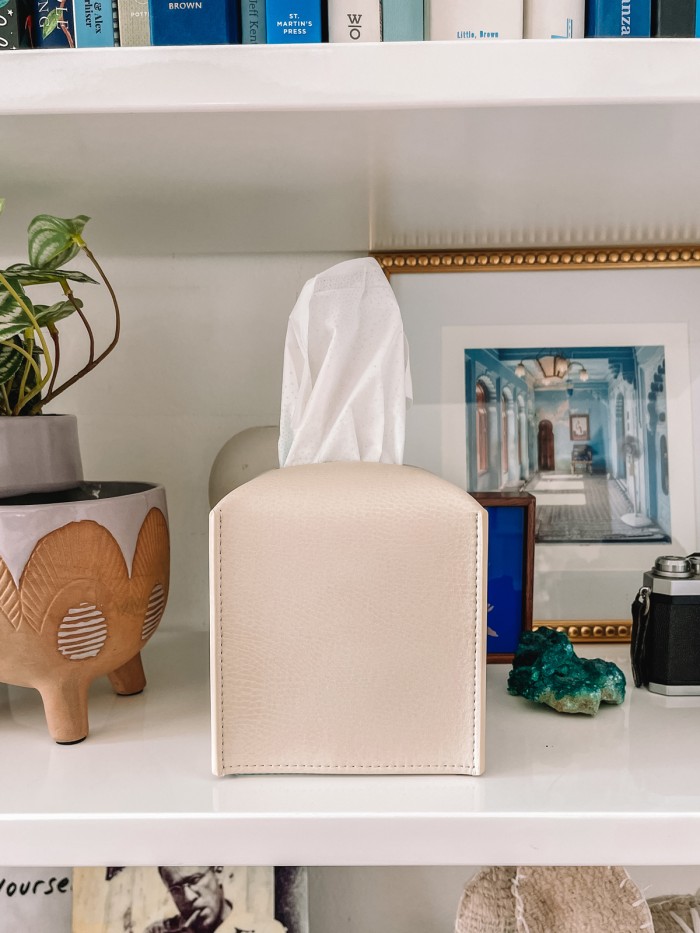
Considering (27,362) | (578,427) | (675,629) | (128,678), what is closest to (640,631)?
(675,629)

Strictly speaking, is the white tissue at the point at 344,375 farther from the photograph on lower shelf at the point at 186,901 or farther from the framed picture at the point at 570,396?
the photograph on lower shelf at the point at 186,901

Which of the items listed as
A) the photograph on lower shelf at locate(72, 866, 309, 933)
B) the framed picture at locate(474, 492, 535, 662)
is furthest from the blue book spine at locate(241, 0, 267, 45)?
the photograph on lower shelf at locate(72, 866, 309, 933)

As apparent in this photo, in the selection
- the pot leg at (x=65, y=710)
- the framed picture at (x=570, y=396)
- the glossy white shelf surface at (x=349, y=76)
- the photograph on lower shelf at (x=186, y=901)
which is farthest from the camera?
the framed picture at (x=570, y=396)

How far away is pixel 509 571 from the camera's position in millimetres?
633

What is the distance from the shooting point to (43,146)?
463 mm

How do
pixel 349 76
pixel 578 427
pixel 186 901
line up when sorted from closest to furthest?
pixel 349 76
pixel 186 901
pixel 578 427

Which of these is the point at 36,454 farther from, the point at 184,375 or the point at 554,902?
the point at 554,902

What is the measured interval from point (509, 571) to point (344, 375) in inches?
9.6

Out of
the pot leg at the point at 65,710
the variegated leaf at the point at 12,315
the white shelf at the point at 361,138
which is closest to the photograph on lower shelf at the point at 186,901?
the pot leg at the point at 65,710

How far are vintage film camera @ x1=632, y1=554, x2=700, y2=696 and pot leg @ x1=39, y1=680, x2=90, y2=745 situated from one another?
0.40 metres

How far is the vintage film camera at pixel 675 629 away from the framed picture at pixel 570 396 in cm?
13

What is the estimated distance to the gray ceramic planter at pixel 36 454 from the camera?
1.63ft

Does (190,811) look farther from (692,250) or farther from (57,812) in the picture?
(692,250)

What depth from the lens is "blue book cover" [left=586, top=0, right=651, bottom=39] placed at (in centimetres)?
41
